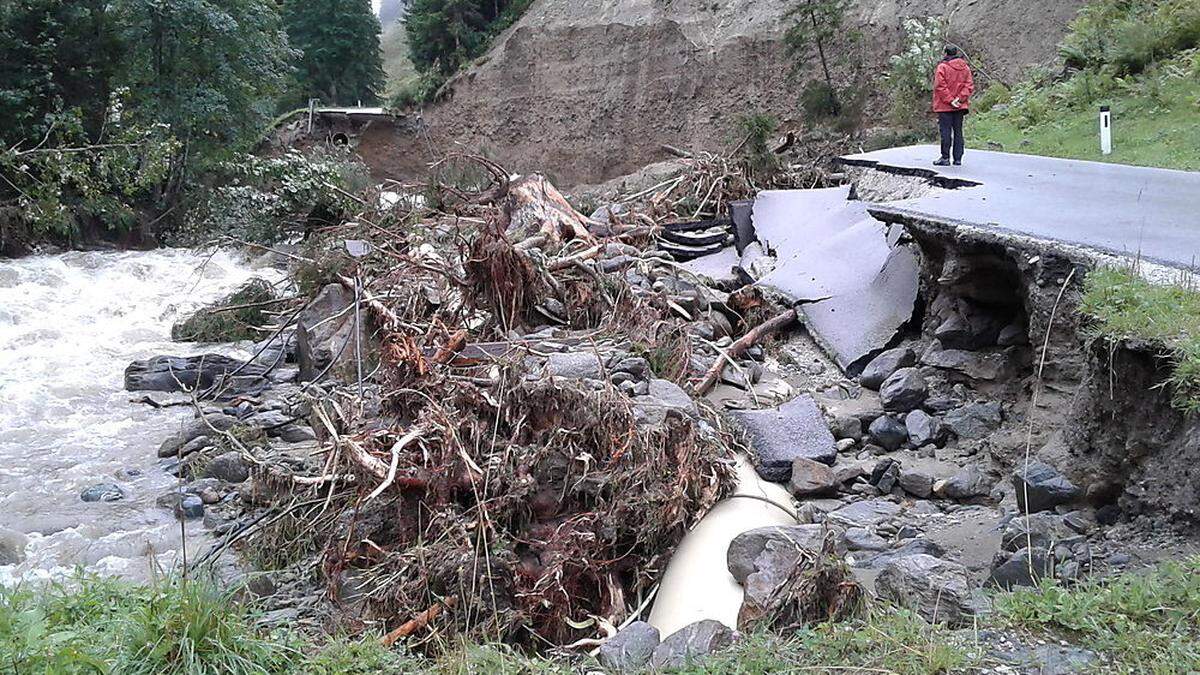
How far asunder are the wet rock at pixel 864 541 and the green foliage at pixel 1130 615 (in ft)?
5.32

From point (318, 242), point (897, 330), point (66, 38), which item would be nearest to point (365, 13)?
point (66, 38)

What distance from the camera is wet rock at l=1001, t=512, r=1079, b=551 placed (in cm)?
432

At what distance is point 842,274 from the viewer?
30.9 ft

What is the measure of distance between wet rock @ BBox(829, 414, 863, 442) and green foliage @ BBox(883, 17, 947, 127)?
14.4 meters

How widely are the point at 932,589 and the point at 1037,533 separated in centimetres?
99

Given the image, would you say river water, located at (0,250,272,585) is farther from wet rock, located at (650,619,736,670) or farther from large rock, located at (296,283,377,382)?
wet rock, located at (650,619,736,670)

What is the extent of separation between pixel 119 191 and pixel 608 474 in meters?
16.6

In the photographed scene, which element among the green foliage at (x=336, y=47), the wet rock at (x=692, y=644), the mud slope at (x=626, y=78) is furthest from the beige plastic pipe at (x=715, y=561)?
the green foliage at (x=336, y=47)

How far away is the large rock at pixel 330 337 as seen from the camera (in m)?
9.31

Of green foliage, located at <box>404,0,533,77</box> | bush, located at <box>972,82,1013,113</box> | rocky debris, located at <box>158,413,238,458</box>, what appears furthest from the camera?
green foliage, located at <box>404,0,533,77</box>

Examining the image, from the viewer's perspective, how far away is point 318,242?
39.7 feet

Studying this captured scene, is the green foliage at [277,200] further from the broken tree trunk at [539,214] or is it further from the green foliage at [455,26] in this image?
the green foliage at [455,26]

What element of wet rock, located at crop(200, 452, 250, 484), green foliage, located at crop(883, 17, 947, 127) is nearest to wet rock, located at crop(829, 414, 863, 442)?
wet rock, located at crop(200, 452, 250, 484)

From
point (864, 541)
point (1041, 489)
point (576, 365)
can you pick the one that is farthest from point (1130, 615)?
point (576, 365)
